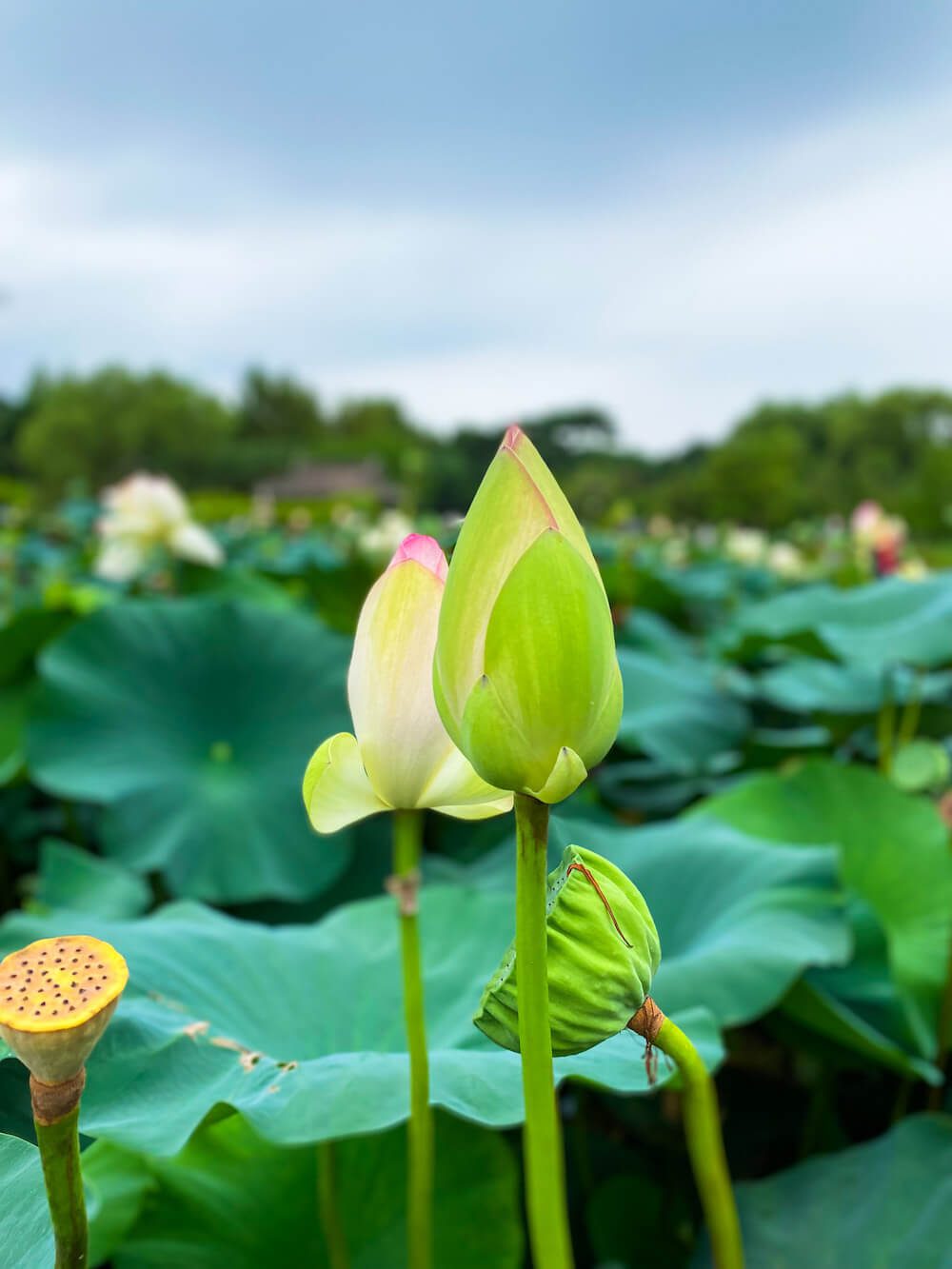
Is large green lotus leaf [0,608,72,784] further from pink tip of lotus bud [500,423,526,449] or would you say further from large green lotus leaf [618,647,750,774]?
pink tip of lotus bud [500,423,526,449]

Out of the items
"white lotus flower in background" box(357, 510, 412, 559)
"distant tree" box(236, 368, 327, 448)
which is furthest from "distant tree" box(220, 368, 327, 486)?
"white lotus flower in background" box(357, 510, 412, 559)

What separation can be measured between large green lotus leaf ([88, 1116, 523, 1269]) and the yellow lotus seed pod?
0.35 m

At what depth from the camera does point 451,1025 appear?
1.90 ft

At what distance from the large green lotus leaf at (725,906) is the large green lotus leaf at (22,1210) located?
424 millimetres

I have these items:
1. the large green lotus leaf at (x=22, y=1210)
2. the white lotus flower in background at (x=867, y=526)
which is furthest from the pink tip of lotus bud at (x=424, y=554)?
the white lotus flower in background at (x=867, y=526)

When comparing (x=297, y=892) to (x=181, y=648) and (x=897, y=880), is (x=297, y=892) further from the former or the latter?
(x=897, y=880)

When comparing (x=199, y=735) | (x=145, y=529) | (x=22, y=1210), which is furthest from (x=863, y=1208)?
(x=145, y=529)

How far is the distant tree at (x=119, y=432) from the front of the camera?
28.6m

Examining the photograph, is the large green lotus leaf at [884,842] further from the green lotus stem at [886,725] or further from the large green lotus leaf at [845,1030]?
the green lotus stem at [886,725]

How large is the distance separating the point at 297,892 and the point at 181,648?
1.64 feet

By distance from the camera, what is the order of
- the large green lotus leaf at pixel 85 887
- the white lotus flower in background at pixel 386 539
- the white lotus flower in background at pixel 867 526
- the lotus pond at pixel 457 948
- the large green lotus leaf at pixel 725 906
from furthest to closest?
the white lotus flower in background at pixel 867 526 < the white lotus flower in background at pixel 386 539 < the large green lotus leaf at pixel 85 887 < the large green lotus leaf at pixel 725 906 < the lotus pond at pixel 457 948

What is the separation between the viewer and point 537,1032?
276mm

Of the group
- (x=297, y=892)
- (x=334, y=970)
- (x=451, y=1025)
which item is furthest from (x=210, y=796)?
(x=451, y=1025)

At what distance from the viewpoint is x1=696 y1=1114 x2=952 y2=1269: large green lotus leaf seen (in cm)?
61
